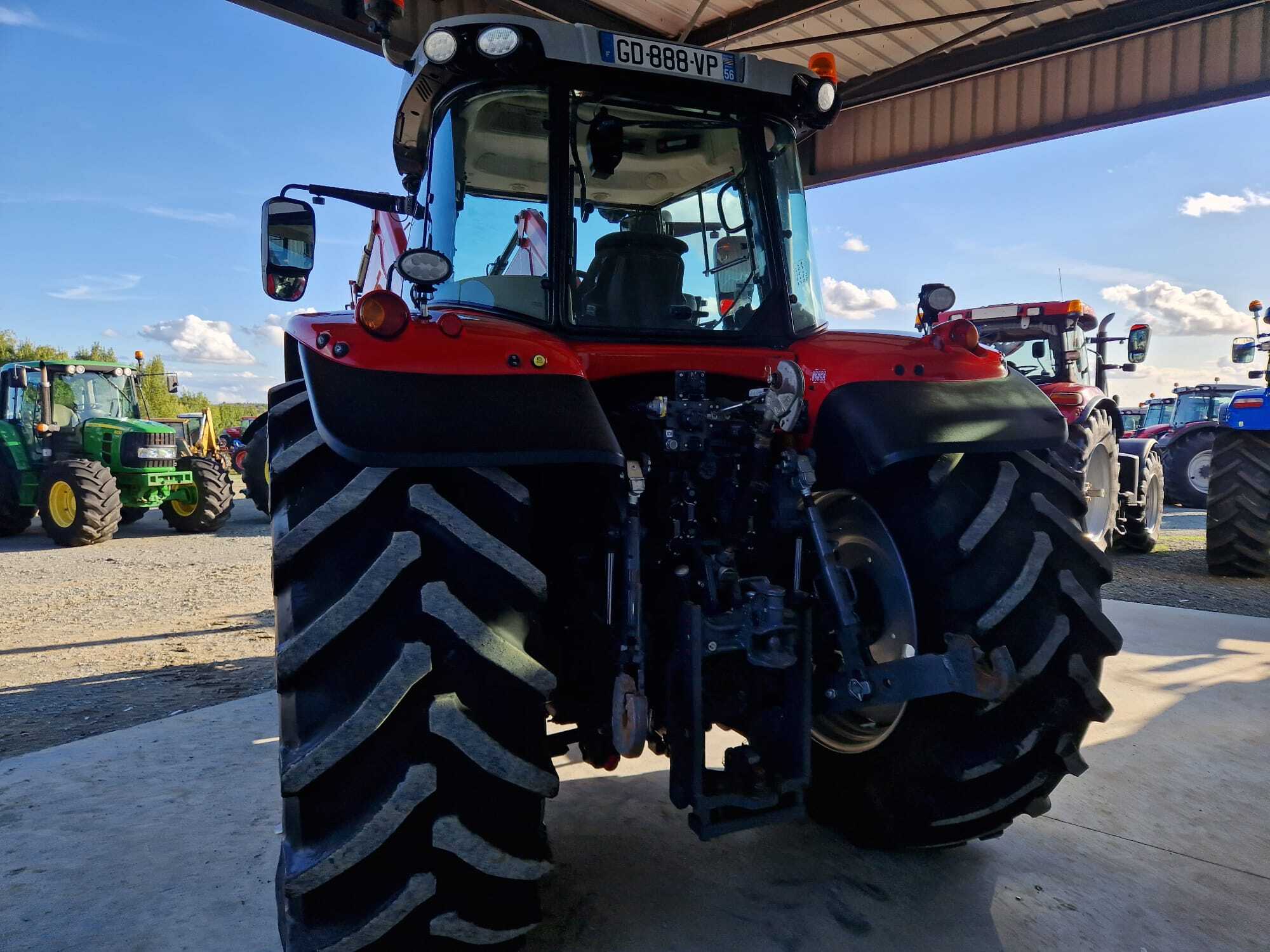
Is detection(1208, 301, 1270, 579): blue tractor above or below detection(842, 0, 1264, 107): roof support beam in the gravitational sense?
below

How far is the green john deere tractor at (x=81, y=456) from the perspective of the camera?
1073 cm

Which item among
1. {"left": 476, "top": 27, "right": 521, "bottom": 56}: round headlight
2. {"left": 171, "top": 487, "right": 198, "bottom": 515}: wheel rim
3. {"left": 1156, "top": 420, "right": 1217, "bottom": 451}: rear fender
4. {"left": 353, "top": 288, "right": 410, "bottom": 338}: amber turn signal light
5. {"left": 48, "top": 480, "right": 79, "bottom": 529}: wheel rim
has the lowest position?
{"left": 171, "top": 487, "right": 198, "bottom": 515}: wheel rim

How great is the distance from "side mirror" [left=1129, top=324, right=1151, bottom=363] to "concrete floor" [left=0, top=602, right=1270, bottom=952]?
6137mm

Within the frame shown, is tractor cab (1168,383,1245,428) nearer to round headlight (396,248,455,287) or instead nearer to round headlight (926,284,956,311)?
round headlight (926,284,956,311)

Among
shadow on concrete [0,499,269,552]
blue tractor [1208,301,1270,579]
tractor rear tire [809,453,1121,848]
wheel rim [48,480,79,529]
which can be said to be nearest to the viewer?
tractor rear tire [809,453,1121,848]

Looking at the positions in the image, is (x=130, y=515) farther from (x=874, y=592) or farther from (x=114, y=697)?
(x=874, y=592)

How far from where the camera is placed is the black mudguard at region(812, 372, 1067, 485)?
1965 millimetres

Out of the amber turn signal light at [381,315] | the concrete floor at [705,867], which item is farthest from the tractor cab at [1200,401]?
the amber turn signal light at [381,315]

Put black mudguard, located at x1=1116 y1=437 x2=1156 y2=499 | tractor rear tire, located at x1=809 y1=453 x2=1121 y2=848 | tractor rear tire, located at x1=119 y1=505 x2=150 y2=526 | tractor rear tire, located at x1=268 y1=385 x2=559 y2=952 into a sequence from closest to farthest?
tractor rear tire, located at x1=268 y1=385 x2=559 y2=952, tractor rear tire, located at x1=809 y1=453 x2=1121 y2=848, black mudguard, located at x1=1116 y1=437 x2=1156 y2=499, tractor rear tire, located at x1=119 y1=505 x2=150 y2=526

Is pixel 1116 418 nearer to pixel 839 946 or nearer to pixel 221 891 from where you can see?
pixel 839 946

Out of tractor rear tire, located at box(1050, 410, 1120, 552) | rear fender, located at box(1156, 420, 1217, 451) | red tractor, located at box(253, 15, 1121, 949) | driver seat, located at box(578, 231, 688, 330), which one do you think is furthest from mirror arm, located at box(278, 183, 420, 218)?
rear fender, located at box(1156, 420, 1217, 451)

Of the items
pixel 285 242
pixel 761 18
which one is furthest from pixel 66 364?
pixel 285 242

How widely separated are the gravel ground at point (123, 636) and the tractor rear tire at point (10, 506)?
1.08 meters

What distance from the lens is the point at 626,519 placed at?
1847mm
